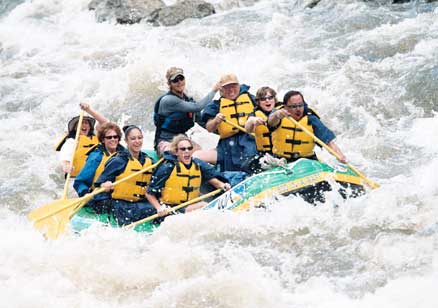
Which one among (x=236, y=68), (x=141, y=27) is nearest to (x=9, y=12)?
(x=141, y=27)

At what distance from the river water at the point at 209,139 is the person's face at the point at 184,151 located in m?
0.48

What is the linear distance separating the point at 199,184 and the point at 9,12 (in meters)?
12.8

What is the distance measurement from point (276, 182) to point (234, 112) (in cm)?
101

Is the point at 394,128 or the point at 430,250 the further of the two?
the point at 394,128

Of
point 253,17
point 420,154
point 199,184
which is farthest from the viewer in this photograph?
point 253,17

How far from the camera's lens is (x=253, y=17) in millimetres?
14148

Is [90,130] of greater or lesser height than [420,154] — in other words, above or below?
above

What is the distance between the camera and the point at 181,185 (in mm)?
6574

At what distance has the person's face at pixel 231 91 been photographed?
7.09 metres

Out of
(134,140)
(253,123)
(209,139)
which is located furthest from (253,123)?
(209,139)

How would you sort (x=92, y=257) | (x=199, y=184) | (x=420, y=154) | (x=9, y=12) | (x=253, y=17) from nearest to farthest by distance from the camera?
(x=92, y=257), (x=199, y=184), (x=420, y=154), (x=253, y=17), (x=9, y=12)

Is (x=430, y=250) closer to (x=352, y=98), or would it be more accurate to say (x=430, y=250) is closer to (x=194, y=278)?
(x=194, y=278)

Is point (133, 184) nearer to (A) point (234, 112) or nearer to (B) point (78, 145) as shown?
(B) point (78, 145)

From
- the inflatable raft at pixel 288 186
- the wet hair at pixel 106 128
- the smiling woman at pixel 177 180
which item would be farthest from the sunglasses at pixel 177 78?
the inflatable raft at pixel 288 186
